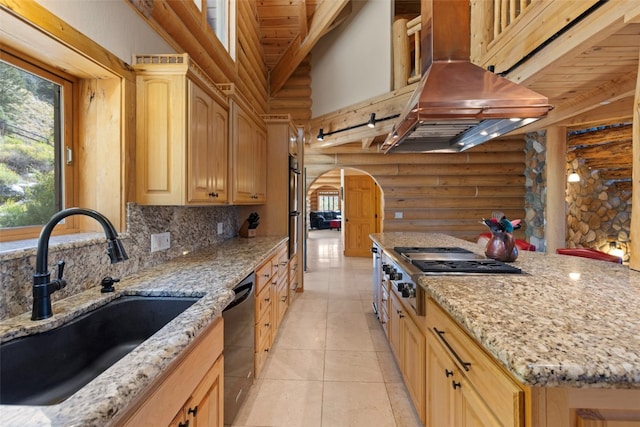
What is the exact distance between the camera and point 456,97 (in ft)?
5.59

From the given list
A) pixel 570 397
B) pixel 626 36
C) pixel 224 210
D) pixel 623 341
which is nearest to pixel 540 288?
pixel 623 341

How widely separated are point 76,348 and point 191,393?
49 centimetres

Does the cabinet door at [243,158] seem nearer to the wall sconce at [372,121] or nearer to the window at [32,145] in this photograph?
the window at [32,145]

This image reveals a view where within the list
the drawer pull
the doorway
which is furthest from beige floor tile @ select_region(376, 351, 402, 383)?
the doorway

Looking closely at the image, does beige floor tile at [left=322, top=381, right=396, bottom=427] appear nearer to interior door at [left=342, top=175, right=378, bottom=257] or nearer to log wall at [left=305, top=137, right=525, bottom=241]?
log wall at [left=305, top=137, right=525, bottom=241]

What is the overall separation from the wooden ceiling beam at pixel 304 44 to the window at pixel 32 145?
3.88 metres

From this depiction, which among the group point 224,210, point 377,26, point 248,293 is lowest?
point 248,293

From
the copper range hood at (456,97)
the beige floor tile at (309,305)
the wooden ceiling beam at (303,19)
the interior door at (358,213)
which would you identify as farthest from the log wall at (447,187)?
the copper range hood at (456,97)

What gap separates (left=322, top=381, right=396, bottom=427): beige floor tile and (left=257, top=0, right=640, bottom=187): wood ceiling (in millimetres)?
2817

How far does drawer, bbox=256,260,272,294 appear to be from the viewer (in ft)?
6.93

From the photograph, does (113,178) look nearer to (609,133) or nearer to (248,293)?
(248,293)

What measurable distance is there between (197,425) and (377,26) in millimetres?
5075

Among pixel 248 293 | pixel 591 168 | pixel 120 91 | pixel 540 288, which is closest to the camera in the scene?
pixel 540 288

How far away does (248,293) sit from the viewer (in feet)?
6.05
